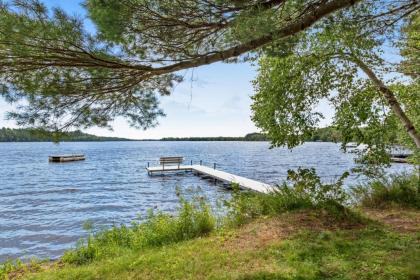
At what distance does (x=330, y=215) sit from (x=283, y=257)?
213 cm

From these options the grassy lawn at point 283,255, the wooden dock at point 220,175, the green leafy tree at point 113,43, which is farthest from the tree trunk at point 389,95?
the wooden dock at point 220,175

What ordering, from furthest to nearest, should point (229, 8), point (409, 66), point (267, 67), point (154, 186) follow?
point (154, 186) → point (267, 67) → point (409, 66) → point (229, 8)

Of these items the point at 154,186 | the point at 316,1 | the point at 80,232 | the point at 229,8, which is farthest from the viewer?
the point at 154,186

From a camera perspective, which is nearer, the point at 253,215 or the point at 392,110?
the point at 253,215

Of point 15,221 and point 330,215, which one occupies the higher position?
point 330,215

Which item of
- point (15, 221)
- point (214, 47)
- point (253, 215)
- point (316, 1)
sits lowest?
point (15, 221)

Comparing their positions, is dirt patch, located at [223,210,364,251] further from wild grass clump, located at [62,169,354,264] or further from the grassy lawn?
wild grass clump, located at [62,169,354,264]

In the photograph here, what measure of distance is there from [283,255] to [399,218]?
3.28 m

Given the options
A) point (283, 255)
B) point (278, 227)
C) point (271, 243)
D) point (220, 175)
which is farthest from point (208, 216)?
point (220, 175)

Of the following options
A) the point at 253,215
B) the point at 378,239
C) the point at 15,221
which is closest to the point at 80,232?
the point at 15,221

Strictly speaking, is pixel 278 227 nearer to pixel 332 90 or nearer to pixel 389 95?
pixel 332 90

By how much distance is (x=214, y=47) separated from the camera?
14.0 feet

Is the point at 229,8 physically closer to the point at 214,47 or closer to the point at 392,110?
the point at 214,47

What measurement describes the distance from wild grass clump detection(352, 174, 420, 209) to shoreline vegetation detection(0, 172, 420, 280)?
26mm
